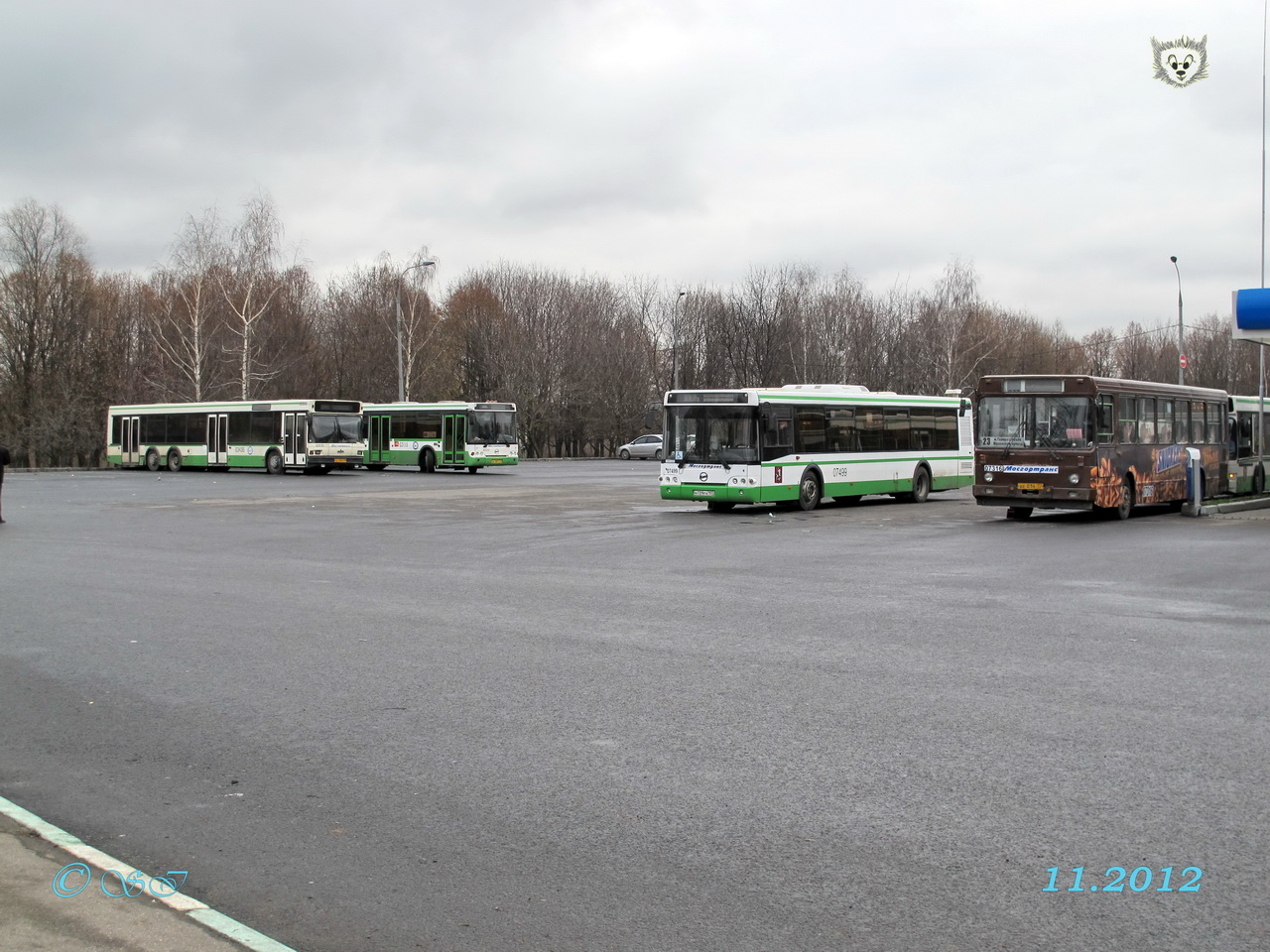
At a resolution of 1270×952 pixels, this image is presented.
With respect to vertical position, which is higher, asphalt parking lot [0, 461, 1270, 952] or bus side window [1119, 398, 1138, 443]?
bus side window [1119, 398, 1138, 443]

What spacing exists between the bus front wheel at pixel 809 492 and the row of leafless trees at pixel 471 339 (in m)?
44.8

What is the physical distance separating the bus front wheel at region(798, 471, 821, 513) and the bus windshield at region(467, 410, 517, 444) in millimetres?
23668

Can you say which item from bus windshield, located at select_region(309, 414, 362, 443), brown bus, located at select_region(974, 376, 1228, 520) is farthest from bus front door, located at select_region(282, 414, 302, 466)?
brown bus, located at select_region(974, 376, 1228, 520)

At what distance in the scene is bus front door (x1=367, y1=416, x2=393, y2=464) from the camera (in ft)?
168

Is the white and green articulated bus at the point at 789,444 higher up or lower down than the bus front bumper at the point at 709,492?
higher up

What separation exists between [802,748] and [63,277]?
69.6 meters

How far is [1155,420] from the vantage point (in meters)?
26.3

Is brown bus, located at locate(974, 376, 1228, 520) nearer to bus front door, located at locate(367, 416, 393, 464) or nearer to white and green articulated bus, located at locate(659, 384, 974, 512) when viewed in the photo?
white and green articulated bus, located at locate(659, 384, 974, 512)

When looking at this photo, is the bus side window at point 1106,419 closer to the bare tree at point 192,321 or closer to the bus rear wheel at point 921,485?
the bus rear wheel at point 921,485

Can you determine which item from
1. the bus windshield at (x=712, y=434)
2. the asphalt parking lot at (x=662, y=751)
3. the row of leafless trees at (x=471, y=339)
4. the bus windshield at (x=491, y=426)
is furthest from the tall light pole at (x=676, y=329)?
the asphalt parking lot at (x=662, y=751)

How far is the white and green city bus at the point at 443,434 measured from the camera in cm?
4859

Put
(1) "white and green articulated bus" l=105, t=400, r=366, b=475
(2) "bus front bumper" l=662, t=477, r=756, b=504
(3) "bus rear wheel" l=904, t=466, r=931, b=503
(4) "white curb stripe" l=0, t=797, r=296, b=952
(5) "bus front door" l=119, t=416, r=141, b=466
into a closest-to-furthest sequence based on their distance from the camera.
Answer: (4) "white curb stripe" l=0, t=797, r=296, b=952 < (2) "bus front bumper" l=662, t=477, r=756, b=504 < (3) "bus rear wheel" l=904, t=466, r=931, b=503 < (1) "white and green articulated bus" l=105, t=400, r=366, b=475 < (5) "bus front door" l=119, t=416, r=141, b=466

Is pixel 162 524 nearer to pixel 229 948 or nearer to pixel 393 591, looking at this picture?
pixel 393 591

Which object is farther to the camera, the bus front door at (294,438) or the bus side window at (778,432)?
the bus front door at (294,438)
